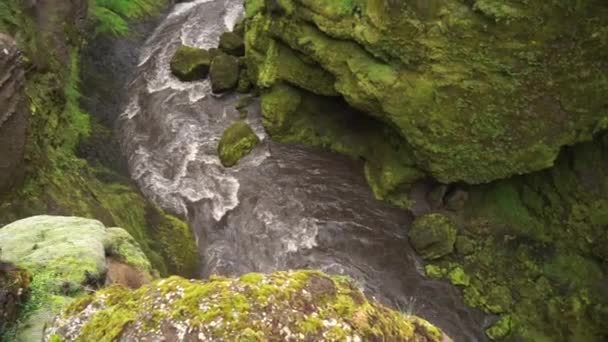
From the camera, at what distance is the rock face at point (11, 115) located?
1236 cm

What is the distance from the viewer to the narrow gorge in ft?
45.4

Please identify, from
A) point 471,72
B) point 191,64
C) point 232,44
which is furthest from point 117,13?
point 471,72

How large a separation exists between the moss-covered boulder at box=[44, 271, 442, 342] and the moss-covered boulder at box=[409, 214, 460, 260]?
12.3 m

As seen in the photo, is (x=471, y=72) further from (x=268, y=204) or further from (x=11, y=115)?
(x=11, y=115)

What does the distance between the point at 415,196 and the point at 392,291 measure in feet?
13.7

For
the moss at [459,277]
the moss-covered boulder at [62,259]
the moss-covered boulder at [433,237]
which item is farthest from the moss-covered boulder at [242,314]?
the moss-covered boulder at [433,237]

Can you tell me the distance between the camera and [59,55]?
65.3 feet

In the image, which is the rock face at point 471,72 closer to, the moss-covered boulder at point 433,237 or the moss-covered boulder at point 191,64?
the moss-covered boulder at point 433,237

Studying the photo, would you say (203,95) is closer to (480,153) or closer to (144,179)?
(144,179)

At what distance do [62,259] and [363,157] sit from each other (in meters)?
13.5

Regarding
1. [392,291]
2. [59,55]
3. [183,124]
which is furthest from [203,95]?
[392,291]

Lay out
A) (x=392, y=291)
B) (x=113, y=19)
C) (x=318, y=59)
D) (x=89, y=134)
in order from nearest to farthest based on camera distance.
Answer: (x=392, y=291) < (x=318, y=59) < (x=89, y=134) < (x=113, y=19)

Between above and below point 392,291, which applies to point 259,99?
above

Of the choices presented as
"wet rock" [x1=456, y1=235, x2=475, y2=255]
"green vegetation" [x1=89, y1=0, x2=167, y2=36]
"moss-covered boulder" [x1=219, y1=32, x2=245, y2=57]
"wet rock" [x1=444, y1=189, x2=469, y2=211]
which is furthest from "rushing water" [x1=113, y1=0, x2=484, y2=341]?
"green vegetation" [x1=89, y1=0, x2=167, y2=36]
